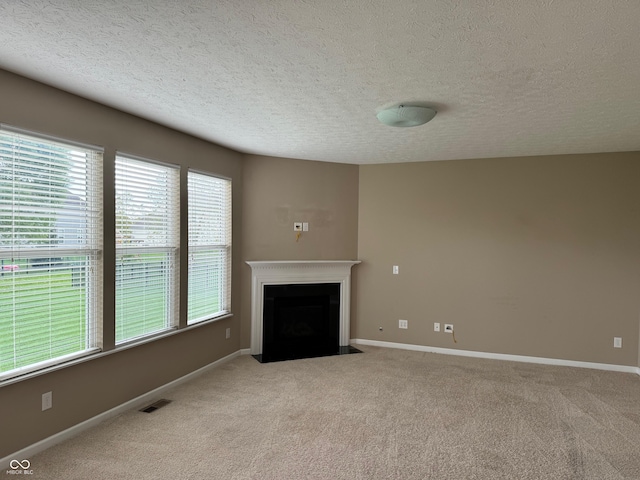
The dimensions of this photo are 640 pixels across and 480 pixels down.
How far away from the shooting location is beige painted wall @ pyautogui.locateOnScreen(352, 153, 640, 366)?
15.2 feet

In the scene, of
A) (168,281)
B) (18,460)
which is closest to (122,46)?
(168,281)

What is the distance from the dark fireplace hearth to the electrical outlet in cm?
241

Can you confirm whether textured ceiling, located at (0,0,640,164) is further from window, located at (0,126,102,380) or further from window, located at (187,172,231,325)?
window, located at (187,172,231,325)

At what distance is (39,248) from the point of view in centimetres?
274

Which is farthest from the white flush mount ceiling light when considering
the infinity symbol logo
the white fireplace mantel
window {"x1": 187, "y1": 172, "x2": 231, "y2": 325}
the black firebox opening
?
the infinity symbol logo

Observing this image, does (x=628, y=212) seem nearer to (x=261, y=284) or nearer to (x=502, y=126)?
(x=502, y=126)

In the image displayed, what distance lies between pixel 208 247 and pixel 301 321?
1662 millimetres

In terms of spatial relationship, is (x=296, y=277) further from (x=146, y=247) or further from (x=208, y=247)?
(x=146, y=247)

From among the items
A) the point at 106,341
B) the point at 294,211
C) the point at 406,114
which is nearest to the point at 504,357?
the point at 294,211

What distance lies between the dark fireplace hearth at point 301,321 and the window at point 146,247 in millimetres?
1422

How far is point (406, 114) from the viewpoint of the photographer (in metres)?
3.05

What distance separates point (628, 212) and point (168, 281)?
5005 mm

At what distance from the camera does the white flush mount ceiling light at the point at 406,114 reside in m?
3.02

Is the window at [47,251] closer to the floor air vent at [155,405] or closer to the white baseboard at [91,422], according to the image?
the white baseboard at [91,422]
